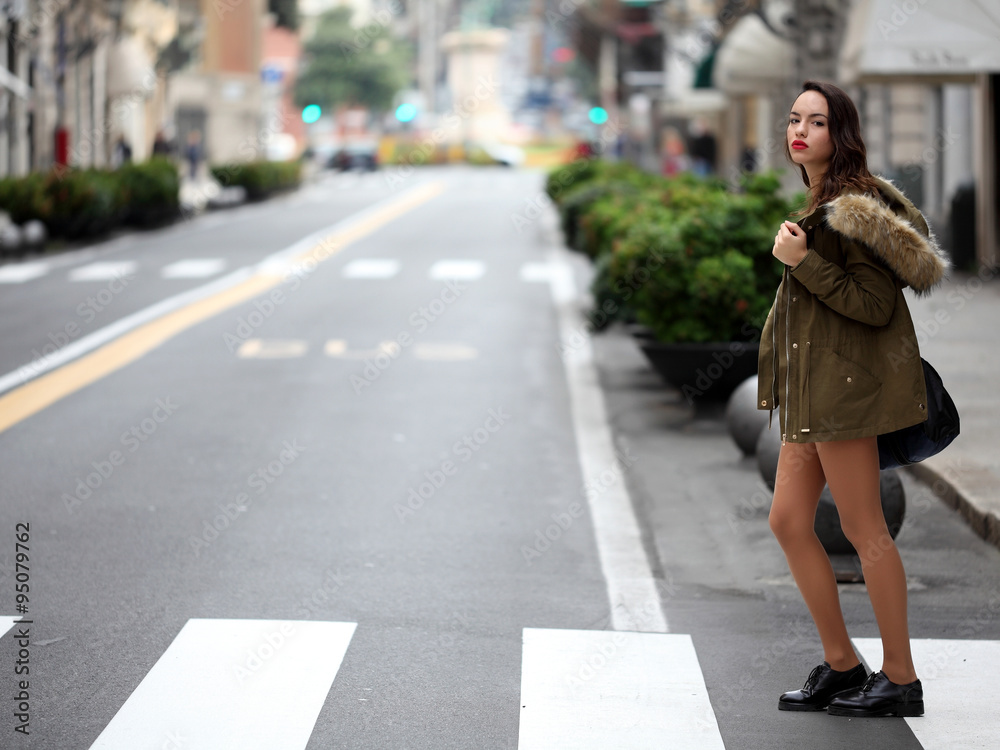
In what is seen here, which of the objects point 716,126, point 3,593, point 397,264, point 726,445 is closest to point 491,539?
point 3,593

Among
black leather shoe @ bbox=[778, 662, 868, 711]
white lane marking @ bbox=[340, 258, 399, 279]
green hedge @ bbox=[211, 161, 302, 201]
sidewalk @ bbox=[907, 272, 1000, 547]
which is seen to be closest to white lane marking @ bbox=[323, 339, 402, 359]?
sidewalk @ bbox=[907, 272, 1000, 547]

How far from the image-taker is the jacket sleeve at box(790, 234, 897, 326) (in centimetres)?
464

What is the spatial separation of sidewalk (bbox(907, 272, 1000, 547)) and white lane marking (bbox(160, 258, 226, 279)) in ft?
33.0

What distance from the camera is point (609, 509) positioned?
27.0 feet

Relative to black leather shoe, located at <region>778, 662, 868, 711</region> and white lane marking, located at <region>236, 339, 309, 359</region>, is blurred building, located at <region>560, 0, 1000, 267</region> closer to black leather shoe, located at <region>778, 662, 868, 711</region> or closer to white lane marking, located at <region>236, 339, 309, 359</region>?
white lane marking, located at <region>236, 339, 309, 359</region>

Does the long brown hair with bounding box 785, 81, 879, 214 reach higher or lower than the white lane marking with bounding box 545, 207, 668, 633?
higher

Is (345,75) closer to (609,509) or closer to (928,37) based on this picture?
(928,37)

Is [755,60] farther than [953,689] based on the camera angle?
Yes

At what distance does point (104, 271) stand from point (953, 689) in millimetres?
19041

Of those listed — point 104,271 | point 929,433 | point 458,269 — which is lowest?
point 458,269

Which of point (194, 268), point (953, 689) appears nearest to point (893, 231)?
point (953, 689)

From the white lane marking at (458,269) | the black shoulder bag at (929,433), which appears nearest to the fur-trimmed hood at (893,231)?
the black shoulder bag at (929,433)

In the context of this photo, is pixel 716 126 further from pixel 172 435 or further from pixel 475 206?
pixel 172 435

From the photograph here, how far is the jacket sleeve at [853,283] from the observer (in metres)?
4.64
